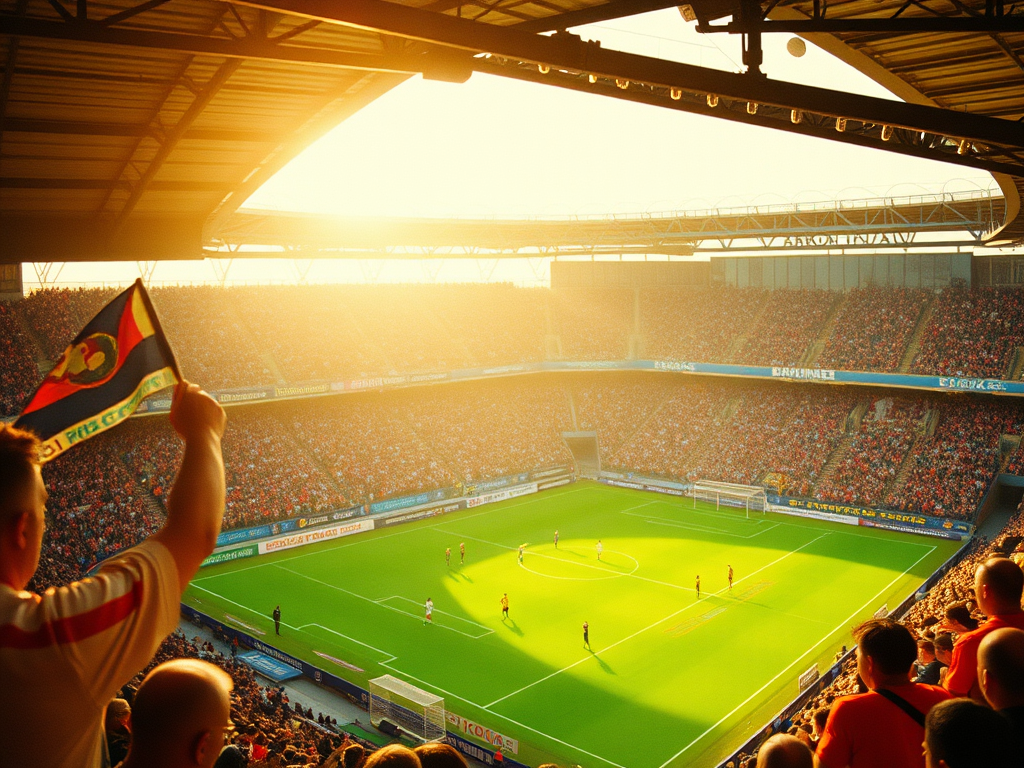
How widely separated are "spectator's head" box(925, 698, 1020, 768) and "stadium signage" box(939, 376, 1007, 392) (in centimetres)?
4785

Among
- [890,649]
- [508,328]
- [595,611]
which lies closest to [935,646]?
[890,649]

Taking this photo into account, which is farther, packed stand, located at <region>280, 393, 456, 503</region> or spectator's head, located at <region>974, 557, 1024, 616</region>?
packed stand, located at <region>280, 393, 456, 503</region>

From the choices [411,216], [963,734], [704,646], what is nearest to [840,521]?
[704,646]

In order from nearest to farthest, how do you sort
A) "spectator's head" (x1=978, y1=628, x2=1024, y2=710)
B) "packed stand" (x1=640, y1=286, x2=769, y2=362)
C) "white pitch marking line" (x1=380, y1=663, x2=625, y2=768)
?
"spectator's head" (x1=978, y1=628, x2=1024, y2=710) → "white pitch marking line" (x1=380, y1=663, x2=625, y2=768) → "packed stand" (x1=640, y1=286, x2=769, y2=362)

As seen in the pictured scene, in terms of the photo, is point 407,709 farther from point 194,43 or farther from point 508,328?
Answer: point 508,328

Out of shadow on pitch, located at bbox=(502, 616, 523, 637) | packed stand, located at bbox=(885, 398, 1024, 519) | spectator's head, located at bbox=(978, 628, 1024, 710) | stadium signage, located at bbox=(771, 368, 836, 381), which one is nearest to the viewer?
spectator's head, located at bbox=(978, 628, 1024, 710)

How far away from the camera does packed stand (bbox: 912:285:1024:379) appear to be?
47125mm

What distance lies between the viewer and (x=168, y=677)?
2.47 metres

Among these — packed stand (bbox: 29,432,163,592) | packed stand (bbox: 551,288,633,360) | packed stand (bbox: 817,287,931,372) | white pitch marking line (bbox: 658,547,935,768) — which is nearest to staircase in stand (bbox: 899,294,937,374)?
packed stand (bbox: 817,287,931,372)

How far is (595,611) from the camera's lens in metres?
32.5

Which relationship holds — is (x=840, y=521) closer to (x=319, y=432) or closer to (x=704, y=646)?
(x=704, y=646)

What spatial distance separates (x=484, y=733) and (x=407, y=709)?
2.50 m

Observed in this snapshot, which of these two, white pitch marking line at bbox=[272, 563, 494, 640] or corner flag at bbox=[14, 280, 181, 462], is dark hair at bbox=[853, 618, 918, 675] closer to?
corner flag at bbox=[14, 280, 181, 462]

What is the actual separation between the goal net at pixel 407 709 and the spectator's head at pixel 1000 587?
18.5 metres
